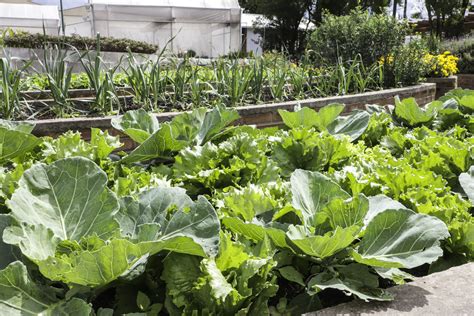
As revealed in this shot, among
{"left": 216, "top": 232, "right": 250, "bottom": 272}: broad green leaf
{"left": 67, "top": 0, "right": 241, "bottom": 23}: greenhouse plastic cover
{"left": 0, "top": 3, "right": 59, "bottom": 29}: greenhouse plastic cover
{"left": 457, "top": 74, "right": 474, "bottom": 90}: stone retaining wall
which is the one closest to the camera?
{"left": 216, "top": 232, "right": 250, "bottom": 272}: broad green leaf

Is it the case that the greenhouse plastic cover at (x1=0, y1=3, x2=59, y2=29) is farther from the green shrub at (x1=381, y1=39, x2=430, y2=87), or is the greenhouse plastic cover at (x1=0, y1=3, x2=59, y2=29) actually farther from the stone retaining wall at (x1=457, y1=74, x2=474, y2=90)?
the green shrub at (x1=381, y1=39, x2=430, y2=87)

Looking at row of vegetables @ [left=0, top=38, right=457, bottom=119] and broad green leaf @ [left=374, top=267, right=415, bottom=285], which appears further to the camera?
row of vegetables @ [left=0, top=38, right=457, bottom=119]

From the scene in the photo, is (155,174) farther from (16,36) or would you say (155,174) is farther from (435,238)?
(16,36)

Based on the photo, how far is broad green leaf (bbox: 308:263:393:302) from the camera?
3.59 ft

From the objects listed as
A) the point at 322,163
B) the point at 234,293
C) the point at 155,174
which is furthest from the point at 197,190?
the point at 234,293

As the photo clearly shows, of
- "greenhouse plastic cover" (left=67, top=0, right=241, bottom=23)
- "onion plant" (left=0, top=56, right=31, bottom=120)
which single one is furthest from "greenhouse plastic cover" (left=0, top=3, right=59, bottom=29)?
"onion plant" (left=0, top=56, right=31, bottom=120)

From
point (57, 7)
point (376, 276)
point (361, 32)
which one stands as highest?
point (57, 7)

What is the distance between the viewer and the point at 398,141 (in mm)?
2213

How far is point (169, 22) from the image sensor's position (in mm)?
23172

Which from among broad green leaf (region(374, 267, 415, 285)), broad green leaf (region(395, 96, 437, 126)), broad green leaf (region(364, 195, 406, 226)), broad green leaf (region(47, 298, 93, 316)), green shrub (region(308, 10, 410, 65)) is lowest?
broad green leaf (region(374, 267, 415, 285))

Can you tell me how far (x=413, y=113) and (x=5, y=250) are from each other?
2.20 meters

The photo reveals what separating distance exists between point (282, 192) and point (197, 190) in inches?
12.2

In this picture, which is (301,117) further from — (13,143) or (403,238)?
(13,143)

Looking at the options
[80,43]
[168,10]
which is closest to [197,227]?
[80,43]
